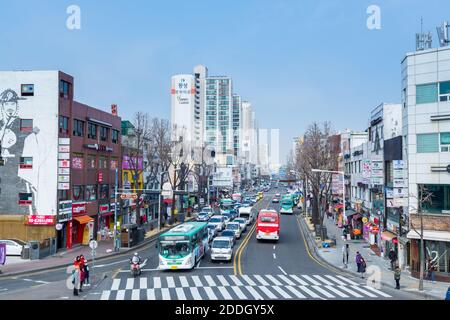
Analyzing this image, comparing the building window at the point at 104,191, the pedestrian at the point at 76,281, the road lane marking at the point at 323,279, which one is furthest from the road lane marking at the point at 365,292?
the building window at the point at 104,191

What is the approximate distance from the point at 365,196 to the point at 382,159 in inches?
464

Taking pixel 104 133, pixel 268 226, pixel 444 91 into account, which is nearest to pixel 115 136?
pixel 104 133

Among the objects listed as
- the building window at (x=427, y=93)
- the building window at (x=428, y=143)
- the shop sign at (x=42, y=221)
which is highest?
the building window at (x=427, y=93)

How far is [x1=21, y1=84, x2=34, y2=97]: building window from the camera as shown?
41.0m

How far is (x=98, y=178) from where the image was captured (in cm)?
5053

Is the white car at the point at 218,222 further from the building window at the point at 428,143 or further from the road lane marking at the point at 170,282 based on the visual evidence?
the building window at the point at 428,143

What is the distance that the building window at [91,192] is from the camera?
48.3m

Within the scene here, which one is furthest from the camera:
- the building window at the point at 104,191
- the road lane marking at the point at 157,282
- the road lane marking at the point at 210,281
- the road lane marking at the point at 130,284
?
the building window at the point at 104,191

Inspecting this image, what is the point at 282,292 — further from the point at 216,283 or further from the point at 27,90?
the point at 27,90

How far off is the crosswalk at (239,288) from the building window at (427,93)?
14.0 m

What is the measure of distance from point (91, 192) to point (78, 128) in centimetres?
799

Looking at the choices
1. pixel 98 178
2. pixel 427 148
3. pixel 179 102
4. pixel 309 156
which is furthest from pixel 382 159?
pixel 179 102

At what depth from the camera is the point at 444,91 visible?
30156 millimetres
